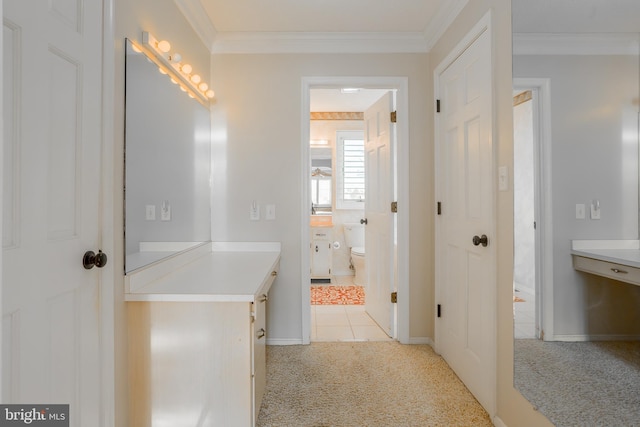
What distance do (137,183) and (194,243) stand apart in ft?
2.51

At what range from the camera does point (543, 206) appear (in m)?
1.28

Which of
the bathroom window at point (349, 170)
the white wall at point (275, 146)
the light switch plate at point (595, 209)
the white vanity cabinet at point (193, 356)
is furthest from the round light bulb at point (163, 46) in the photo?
the bathroom window at point (349, 170)

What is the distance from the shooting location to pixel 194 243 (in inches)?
89.6

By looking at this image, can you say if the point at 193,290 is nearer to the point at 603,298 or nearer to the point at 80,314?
the point at 80,314

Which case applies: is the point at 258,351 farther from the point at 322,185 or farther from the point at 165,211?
the point at 322,185

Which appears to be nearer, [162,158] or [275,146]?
[162,158]

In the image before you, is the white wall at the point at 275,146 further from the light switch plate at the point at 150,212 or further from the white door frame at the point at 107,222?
the white door frame at the point at 107,222

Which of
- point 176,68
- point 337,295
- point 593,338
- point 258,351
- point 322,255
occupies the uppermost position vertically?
point 176,68

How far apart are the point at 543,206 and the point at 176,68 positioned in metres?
1.99

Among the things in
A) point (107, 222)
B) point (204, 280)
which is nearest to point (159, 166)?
point (107, 222)

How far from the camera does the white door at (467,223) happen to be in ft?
5.91

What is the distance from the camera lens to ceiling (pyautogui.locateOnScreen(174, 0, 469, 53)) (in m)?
2.22

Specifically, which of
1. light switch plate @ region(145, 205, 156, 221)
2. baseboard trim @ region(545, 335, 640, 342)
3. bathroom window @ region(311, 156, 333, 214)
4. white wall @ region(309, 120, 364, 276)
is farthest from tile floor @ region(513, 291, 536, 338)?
bathroom window @ region(311, 156, 333, 214)

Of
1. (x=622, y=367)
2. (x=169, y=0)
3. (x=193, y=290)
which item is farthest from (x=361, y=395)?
(x=169, y=0)
